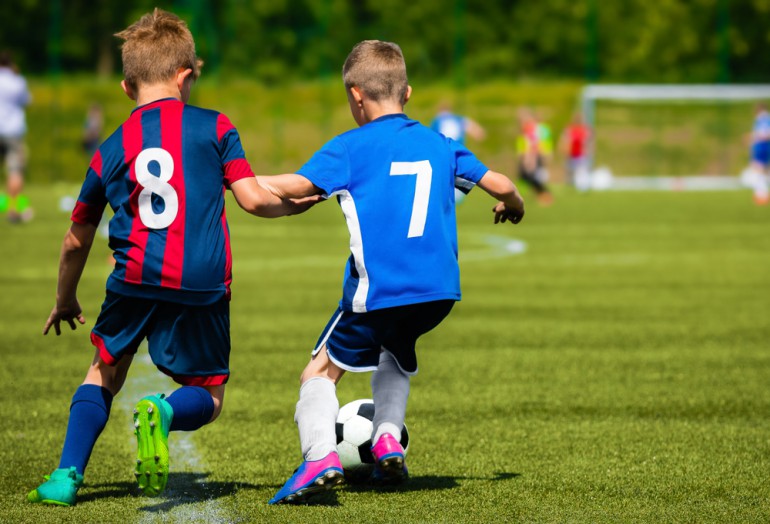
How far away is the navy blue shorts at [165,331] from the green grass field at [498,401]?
0.50 meters

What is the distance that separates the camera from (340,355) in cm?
431

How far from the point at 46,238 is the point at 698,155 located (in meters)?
24.3

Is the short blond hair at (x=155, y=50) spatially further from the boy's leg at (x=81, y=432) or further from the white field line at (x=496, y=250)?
the white field line at (x=496, y=250)

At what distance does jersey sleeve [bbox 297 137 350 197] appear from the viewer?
13.6ft

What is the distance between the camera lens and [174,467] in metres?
4.88

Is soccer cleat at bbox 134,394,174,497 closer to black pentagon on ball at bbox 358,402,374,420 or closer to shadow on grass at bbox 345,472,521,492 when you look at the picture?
shadow on grass at bbox 345,472,521,492

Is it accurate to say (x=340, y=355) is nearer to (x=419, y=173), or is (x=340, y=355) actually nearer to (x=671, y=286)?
(x=419, y=173)

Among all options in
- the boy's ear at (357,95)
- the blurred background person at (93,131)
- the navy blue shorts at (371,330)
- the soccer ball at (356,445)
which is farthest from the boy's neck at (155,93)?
the blurred background person at (93,131)

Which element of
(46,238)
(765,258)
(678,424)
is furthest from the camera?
(46,238)

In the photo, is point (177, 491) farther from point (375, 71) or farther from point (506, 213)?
point (375, 71)

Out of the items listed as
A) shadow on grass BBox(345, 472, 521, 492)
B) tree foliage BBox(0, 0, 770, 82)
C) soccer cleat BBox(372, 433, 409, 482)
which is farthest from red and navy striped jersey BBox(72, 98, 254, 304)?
tree foliage BBox(0, 0, 770, 82)

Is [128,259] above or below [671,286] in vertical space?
above

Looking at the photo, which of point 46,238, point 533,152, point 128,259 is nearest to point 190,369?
point 128,259

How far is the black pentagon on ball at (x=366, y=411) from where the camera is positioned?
4.93 m
